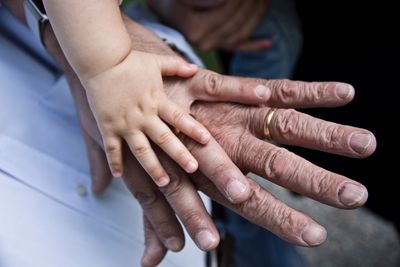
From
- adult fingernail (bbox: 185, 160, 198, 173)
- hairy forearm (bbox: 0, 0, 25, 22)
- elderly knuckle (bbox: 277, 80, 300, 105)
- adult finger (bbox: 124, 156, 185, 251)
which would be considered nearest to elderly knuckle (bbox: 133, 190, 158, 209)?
adult finger (bbox: 124, 156, 185, 251)

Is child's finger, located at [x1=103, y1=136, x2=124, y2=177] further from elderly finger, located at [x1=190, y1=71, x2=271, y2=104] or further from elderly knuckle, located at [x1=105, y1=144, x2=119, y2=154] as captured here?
elderly finger, located at [x1=190, y1=71, x2=271, y2=104]

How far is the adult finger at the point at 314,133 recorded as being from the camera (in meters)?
0.57

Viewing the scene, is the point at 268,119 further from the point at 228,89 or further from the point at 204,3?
the point at 204,3

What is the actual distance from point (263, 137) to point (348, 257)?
0.90 metres

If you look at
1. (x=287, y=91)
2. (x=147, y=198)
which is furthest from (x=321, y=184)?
(x=147, y=198)

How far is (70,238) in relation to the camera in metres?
0.72

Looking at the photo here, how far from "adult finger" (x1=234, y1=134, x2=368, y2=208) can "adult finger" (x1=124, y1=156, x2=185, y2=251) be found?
128 mm

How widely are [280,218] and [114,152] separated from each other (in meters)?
0.22

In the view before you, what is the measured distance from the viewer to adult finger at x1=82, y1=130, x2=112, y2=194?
0.76 meters

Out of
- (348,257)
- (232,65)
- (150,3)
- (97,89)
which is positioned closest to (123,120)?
(97,89)

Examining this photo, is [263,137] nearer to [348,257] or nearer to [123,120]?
[123,120]

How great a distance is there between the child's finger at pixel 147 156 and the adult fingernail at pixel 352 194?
0.69 feet

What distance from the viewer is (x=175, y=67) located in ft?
2.22

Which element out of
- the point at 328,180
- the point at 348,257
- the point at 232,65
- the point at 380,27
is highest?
the point at 328,180
